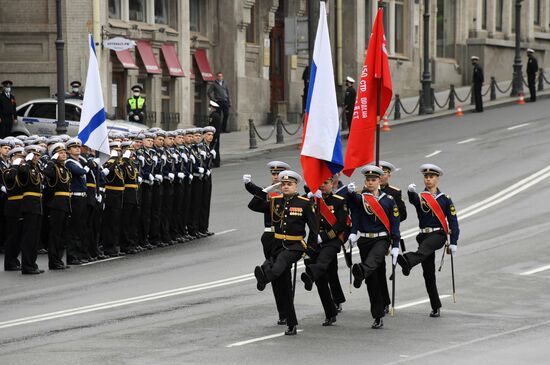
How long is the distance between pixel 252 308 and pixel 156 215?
6.44m

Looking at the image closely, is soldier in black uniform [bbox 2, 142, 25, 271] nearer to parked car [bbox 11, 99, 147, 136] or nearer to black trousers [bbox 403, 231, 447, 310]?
black trousers [bbox 403, 231, 447, 310]

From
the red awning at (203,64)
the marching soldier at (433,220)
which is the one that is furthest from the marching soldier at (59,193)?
the red awning at (203,64)

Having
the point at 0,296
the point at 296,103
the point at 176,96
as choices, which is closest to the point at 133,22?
the point at 176,96

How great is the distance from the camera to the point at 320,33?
16469 mm

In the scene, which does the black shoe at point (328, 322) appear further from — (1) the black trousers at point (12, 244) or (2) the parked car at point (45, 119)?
(2) the parked car at point (45, 119)

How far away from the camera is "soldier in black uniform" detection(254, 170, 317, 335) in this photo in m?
14.8

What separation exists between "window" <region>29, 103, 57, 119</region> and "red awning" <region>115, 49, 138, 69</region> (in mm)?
5171

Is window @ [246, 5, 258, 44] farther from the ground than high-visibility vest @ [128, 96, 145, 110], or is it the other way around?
window @ [246, 5, 258, 44]

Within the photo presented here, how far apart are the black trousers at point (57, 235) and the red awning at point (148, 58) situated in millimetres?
20013

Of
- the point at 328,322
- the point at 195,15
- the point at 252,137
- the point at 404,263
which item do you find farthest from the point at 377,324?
the point at 195,15

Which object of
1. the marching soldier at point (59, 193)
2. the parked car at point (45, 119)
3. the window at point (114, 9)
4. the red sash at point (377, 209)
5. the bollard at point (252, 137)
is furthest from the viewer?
the window at point (114, 9)

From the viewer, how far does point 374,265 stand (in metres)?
15.1

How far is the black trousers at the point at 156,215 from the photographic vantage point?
885 inches

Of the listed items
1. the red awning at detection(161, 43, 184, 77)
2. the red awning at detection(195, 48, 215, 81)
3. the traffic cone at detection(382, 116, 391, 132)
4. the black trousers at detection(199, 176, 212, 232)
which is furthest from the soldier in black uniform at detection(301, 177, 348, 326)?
the red awning at detection(195, 48, 215, 81)
